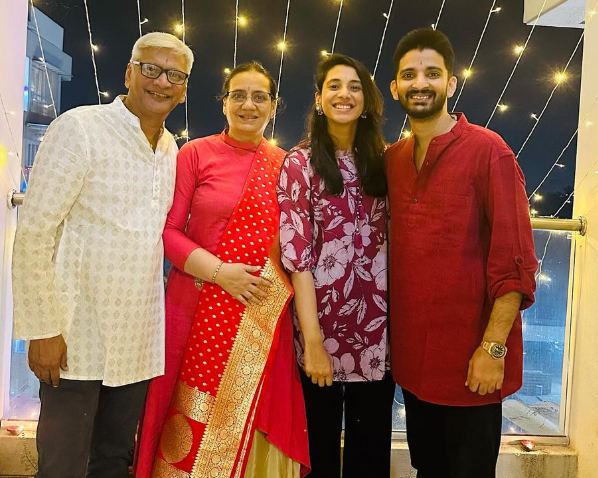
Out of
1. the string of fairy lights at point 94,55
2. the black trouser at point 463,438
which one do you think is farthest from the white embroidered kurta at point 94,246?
Result: the string of fairy lights at point 94,55

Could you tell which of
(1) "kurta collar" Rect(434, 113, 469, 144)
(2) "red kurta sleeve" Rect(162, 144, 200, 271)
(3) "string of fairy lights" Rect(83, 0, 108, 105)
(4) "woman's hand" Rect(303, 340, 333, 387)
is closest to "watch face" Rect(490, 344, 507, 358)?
(4) "woman's hand" Rect(303, 340, 333, 387)

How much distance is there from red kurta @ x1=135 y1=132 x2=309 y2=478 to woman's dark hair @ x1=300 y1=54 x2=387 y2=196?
0.26 meters

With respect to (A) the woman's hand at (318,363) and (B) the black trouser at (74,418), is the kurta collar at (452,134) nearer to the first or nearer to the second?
(A) the woman's hand at (318,363)

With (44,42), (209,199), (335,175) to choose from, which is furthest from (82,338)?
(44,42)

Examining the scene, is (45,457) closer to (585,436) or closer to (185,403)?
(185,403)

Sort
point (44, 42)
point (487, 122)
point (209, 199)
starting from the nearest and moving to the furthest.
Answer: point (209, 199), point (44, 42), point (487, 122)

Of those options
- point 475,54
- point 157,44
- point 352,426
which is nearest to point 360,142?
point 157,44

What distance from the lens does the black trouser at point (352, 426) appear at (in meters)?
1.75

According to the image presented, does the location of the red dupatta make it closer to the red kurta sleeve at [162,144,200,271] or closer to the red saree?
the red saree

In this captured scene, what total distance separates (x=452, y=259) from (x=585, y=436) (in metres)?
1.24

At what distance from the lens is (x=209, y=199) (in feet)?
5.79

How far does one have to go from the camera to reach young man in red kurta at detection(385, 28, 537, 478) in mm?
1511

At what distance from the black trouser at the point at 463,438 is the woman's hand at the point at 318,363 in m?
0.32

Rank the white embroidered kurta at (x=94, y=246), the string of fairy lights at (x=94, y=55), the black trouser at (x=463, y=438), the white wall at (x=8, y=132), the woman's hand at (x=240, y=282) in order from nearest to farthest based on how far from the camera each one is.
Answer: the white embroidered kurta at (x=94, y=246) < the black trouser at (x=463, y=438) < the woman's hand at (x=240, y=282) < the white wall at (x=8, y=132) < the string of fairy lights at (x=94, y=55)
